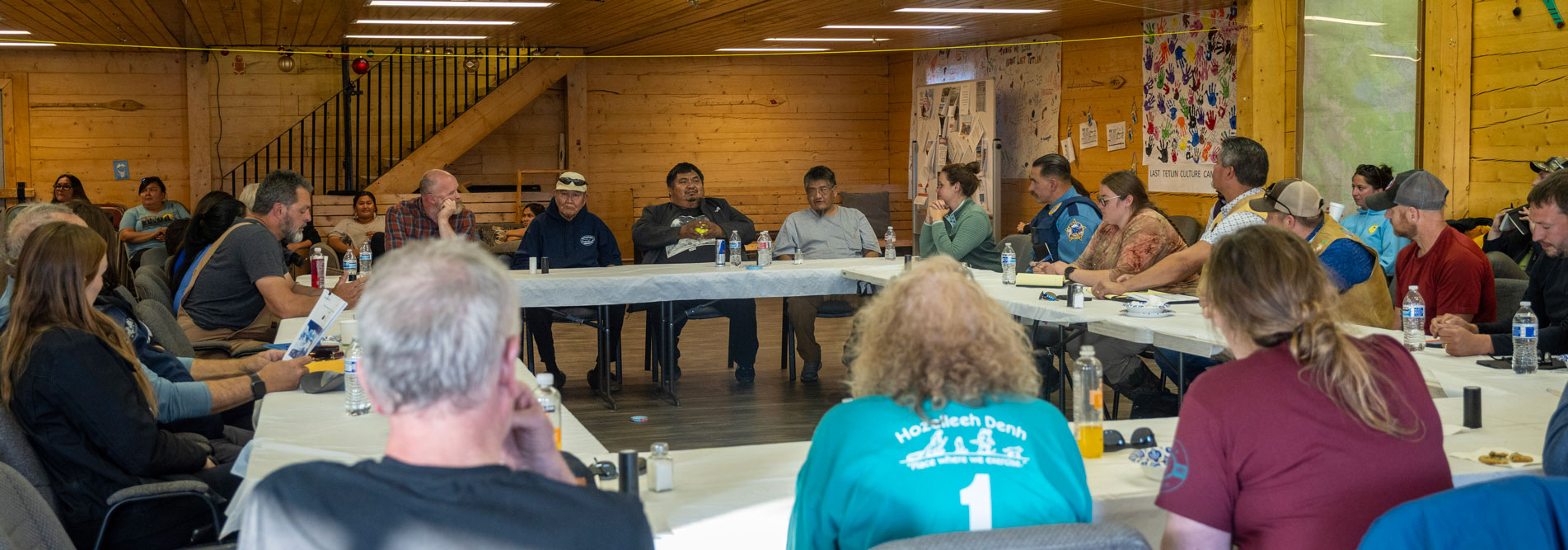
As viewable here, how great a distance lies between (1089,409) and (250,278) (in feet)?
11.3

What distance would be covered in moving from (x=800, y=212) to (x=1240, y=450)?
5.48 metres

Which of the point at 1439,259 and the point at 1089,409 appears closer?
the point at 1089,409

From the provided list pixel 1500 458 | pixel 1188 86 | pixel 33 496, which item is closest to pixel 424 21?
pixel 1188 86

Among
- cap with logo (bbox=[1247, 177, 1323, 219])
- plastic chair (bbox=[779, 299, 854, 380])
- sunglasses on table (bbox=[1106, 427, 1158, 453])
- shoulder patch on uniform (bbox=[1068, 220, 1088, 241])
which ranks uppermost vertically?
cap with logo (bbox=[1247, 177, 1323, 219])

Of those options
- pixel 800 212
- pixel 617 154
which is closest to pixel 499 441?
pixel 800 212

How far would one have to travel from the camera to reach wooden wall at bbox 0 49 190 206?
38.1 ft

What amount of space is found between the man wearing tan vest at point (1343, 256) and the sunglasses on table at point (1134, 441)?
1925 millimetres

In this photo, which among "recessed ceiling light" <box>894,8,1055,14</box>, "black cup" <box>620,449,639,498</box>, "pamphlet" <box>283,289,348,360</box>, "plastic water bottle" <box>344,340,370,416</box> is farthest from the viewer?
"recessed ceiling light" <box>894,8,1055,14</box>

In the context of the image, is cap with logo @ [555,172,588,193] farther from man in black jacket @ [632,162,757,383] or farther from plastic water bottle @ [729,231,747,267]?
plastic water bottle @ [729,231,747,267]

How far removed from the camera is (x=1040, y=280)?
5.31m

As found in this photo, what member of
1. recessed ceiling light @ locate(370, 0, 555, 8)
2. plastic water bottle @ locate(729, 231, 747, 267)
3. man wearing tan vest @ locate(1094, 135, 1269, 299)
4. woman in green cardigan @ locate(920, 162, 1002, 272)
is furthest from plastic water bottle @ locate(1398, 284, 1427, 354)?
recessed ceiling light @ locate(370, 0, 555, 8)

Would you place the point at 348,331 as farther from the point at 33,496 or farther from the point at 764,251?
the point at 764,251

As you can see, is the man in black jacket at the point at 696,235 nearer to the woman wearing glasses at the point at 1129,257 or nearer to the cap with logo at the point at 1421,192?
the woman wearing glasses at the point at 1129,257

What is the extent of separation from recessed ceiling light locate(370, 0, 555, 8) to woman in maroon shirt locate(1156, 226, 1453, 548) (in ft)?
23.1
